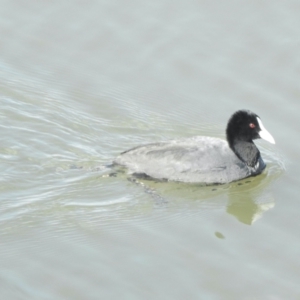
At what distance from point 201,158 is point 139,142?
39.7 inches

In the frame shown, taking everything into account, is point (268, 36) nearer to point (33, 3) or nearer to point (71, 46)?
point (71, 46)

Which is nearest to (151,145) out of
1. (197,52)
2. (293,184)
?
(293,184)

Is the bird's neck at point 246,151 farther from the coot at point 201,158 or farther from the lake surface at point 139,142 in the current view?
the lake surface at point 139,142

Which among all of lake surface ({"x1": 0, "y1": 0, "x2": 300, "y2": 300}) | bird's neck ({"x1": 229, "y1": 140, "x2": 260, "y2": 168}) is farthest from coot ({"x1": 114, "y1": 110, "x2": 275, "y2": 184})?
lake surface ({"x1": 0, "y1": 0, "x2": 300, "y2": 300})

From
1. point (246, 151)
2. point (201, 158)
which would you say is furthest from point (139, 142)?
point (246, 151)

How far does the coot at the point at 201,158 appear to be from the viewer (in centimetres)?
889

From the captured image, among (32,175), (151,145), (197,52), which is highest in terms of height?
(197,52)

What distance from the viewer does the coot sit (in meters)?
8.89

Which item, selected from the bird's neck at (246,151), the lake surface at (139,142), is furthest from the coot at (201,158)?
the lake surface at (139,142)

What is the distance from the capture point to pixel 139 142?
31.7ft

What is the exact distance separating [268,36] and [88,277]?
5289 millimetres

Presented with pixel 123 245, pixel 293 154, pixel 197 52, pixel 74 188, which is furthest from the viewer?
pixel 197 52

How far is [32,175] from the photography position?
8789 mm

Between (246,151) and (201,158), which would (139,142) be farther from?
(246,151)
